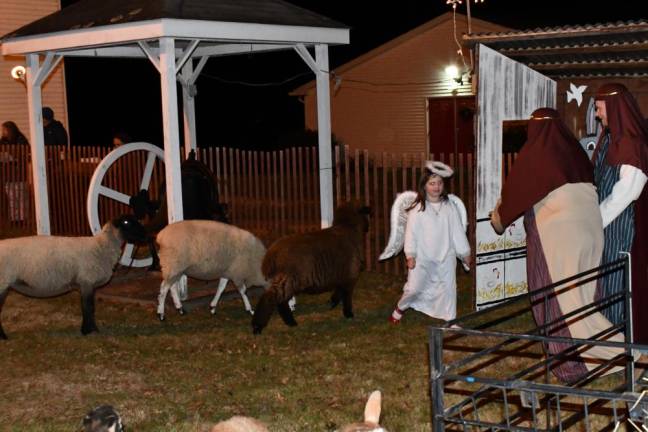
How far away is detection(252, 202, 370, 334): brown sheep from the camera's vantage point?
30.3ft

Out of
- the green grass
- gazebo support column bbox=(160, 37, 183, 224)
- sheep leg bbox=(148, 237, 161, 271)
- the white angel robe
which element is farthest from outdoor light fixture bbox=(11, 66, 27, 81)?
the white angel robe

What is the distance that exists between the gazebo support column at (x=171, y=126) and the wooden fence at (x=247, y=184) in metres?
2.62

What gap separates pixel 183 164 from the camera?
11.9 m

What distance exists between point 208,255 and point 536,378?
4090 millimetres

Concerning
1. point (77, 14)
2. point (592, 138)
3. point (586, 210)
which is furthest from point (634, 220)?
point (77, 14)

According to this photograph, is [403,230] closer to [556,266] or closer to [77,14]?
[556,266]

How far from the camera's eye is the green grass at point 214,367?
671cm

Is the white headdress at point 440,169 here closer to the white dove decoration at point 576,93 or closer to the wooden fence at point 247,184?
the white dove decoration at point 576,93

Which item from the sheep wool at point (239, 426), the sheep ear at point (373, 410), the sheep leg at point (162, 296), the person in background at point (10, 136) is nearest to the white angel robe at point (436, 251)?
the sheep leg at point (162, 296)

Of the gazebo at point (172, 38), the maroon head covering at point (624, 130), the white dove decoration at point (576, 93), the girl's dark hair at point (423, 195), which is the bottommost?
the girl's dark hair at point (423, 195)

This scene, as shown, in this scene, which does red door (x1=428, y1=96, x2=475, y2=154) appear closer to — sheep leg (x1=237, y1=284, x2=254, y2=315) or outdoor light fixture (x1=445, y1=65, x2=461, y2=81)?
outdoor light fixture (x1=445, y1=65, x2=461, y2=81)

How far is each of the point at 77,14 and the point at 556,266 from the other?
770cm

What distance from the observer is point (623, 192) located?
6934 millimetres

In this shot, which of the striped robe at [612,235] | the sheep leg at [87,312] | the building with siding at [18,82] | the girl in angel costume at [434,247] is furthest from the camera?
the building with siding at [18,82]
